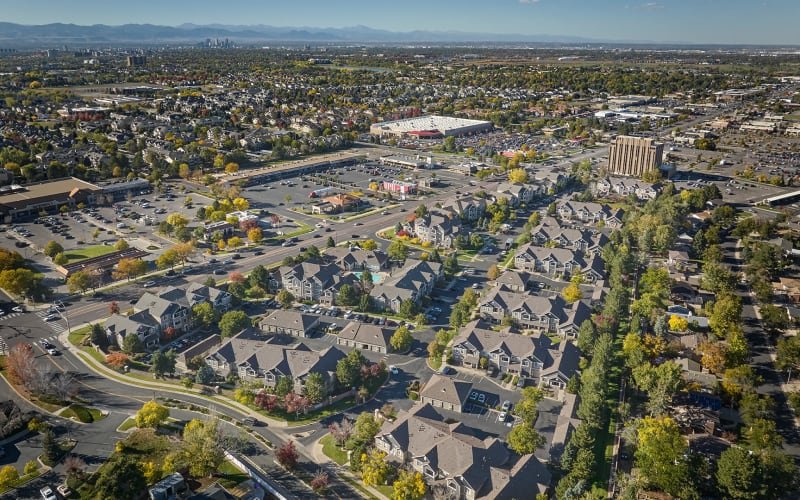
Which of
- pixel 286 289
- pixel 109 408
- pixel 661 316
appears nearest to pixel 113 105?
pixel 286 289

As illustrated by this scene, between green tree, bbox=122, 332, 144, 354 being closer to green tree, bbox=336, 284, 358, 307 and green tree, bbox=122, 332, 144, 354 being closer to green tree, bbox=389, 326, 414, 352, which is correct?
green tree, bbox=336, 284, 358, 307

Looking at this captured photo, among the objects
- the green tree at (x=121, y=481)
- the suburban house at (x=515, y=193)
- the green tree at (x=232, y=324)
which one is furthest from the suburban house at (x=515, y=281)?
the green tree at (x=121, y=481)

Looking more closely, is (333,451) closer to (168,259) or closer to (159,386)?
(159,386)

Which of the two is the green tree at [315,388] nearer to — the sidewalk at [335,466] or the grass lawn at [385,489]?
the sidewalk at [335,466]

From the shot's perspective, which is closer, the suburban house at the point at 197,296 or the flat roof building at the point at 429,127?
the suburban house at the point at 197,296

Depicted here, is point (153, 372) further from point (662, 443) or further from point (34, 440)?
point (662, 443)

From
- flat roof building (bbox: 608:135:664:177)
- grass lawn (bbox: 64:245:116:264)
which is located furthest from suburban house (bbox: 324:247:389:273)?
flat roof building (bbox: 608:135:664:177)
